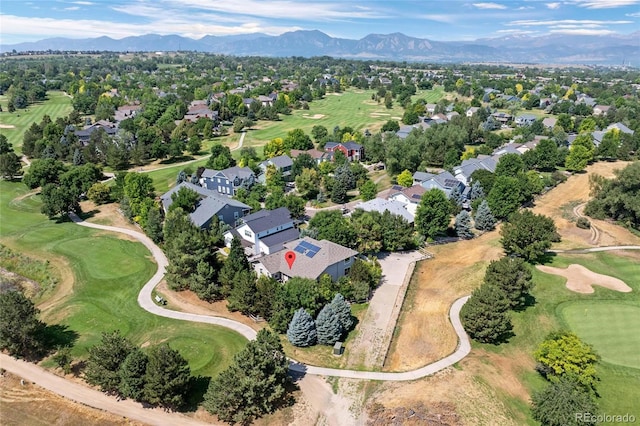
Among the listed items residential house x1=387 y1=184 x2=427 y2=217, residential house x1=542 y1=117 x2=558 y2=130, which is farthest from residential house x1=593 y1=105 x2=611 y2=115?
residential house x1=387 y1=184 x2=427 y2=217

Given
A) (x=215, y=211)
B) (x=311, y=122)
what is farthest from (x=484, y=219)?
(x=311, y=122)

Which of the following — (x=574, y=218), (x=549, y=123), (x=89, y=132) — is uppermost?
(x=549, y=123)

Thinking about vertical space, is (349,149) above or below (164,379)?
above

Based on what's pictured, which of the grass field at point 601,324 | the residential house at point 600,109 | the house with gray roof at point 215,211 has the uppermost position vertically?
the residential house at point 600,109

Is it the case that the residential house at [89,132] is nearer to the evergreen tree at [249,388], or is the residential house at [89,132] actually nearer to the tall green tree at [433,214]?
the tall green tree at [433,214]

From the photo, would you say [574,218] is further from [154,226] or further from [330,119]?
[330,119]

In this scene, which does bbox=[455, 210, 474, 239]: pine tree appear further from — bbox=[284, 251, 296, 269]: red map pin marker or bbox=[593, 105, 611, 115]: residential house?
bbox=[593, 105, 611, 115]: residential house

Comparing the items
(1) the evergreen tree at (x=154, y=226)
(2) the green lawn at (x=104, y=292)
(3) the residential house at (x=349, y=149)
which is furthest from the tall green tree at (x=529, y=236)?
(3) the residential house at (x=349, y=149)

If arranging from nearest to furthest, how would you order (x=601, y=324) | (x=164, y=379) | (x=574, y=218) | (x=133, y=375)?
1. (x=164, y=379)
2. (x=133, y=375)
3. (x=601, y=324)
4. (x=574, y=218)
